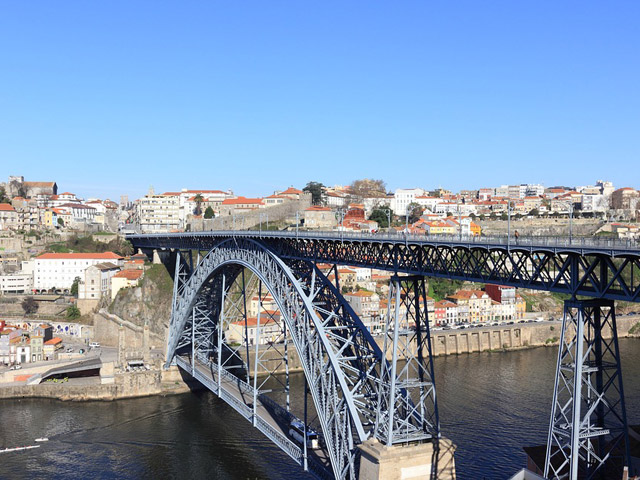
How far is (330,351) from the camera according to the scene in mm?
23766

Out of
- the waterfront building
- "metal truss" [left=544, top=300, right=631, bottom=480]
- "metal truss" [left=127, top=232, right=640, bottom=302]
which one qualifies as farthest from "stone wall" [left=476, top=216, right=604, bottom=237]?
"metal truss" [left=544, top=300, right=631, bottom=480]

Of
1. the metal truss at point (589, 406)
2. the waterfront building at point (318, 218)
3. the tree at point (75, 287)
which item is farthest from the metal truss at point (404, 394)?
the waterfront building at point (318, 218)

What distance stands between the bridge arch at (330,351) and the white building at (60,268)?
43335mm

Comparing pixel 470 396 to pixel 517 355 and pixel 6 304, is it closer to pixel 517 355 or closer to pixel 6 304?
pixel 517 355

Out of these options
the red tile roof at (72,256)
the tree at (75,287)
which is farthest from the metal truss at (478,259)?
the red tile roof at (72,256)

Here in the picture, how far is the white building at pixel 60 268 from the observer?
69.2 meters

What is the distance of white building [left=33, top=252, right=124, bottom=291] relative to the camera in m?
69.2

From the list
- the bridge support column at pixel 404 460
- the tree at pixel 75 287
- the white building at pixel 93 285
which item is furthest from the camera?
the tree at pixel 75 287

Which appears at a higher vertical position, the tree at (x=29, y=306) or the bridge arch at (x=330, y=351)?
the bridge arch at (x=330, y=351)

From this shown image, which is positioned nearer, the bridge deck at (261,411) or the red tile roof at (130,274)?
the bridge deck at (261,411)

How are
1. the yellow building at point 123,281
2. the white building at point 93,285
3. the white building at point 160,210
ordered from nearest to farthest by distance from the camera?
the yellow building at point 123,281, the white building at point 93,285, the white building at point 160,210

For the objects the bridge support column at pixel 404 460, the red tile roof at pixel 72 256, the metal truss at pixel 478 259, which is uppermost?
the metal truss at pixel 478 259

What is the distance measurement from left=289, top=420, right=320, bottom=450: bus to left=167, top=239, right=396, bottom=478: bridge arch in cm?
132

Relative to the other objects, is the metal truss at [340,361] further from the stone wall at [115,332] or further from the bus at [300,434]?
the stone wall at [115,332]
